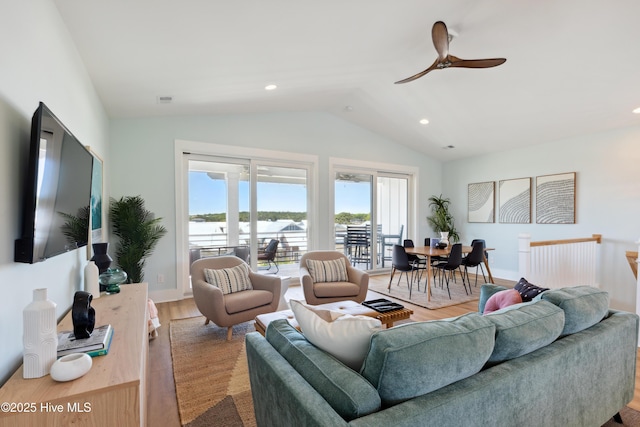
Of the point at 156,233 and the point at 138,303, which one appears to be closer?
the point at 138,303

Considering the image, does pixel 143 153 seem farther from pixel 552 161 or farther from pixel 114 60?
pixel 552 161

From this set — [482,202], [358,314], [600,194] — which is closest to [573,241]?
[600,194]

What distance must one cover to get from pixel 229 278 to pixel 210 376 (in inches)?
44.1

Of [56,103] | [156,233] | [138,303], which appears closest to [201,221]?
[156,233]

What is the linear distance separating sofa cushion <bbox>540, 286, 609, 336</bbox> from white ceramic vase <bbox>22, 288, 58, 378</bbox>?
2355 mm

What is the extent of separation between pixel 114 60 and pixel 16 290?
2120mm

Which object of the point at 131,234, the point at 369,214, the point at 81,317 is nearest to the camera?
the point at 81,317

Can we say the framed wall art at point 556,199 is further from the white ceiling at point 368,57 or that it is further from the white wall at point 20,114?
the white wall at point 20,114

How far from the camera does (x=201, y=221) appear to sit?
4.62m

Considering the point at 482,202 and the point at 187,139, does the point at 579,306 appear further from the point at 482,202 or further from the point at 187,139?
the point at 482,202

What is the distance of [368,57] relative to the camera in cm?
348

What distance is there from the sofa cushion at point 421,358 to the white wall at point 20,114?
4.88 feet

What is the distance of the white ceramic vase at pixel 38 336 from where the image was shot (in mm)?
1172

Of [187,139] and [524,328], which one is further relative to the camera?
[187,139]
